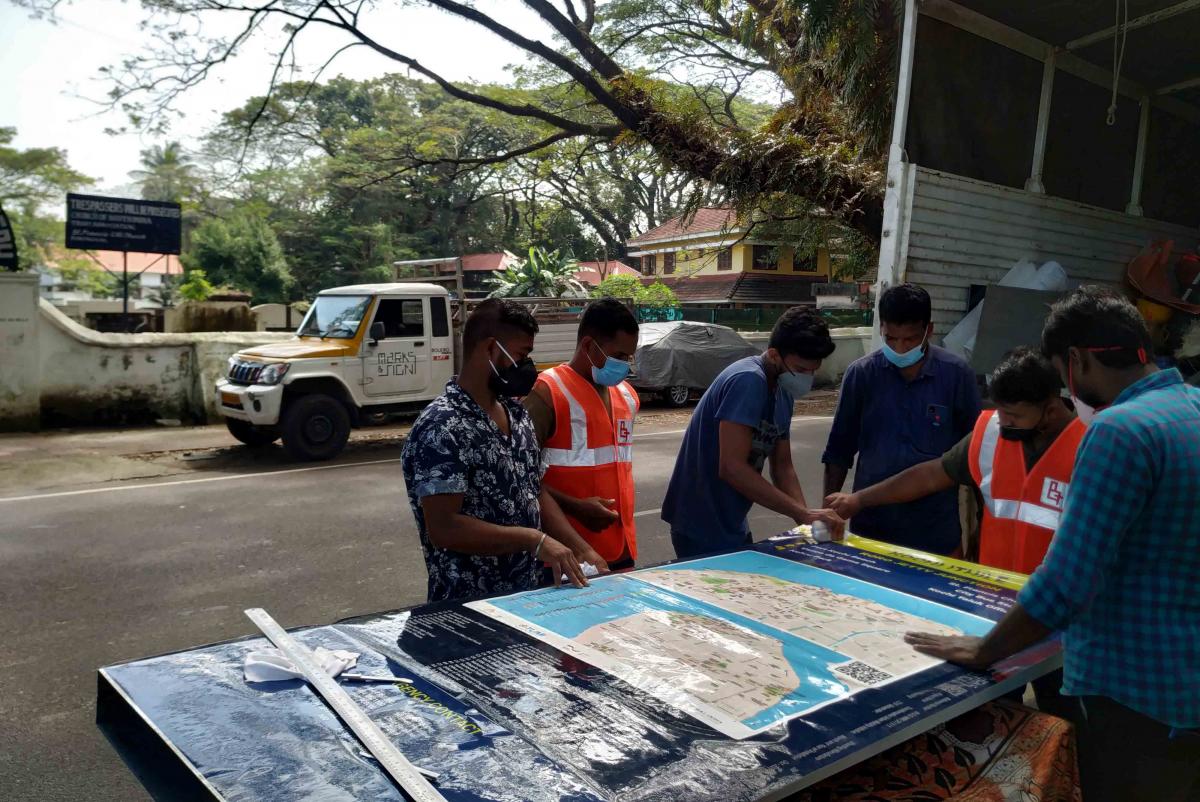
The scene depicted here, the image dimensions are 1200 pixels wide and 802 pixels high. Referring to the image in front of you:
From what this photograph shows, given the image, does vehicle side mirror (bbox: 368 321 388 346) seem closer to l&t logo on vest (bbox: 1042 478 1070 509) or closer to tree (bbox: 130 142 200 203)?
l&t logo on vest (bbox: 1042 478 1070 509)

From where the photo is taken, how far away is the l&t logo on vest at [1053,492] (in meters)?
2.59

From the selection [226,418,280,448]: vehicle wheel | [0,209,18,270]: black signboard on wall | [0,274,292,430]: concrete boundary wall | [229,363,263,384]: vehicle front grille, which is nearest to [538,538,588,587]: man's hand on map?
[229,363,263,384]: vehicle front grille

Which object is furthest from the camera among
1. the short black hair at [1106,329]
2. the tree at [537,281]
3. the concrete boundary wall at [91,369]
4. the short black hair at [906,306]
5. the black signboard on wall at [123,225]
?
the tree at [537,281]

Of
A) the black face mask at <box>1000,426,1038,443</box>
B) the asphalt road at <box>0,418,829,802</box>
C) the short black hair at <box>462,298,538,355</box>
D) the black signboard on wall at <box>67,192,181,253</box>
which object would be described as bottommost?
the asphalt road at <box>0,418,829,802</box>

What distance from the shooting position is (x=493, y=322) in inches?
97.3

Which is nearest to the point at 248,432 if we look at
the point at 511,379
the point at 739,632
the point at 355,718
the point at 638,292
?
the point at 511,379

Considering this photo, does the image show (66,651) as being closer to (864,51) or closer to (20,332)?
(864,51)

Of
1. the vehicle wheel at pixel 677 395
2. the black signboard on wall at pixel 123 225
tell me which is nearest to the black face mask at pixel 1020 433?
the vehicle wheel at pixel 677 395

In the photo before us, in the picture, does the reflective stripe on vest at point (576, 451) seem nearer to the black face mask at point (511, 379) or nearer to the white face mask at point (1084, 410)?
the black face mask at point (511, 379)

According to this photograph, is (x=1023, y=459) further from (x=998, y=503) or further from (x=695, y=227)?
(x=695, y=227)

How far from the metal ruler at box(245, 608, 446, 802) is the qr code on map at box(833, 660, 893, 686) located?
89 cm

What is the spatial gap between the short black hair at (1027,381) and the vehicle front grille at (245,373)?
929 cm

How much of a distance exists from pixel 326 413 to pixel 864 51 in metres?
7.44

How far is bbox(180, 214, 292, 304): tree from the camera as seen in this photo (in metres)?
33.6
